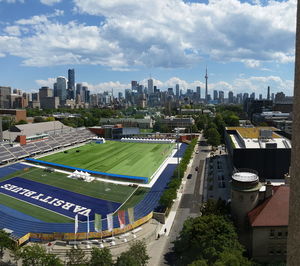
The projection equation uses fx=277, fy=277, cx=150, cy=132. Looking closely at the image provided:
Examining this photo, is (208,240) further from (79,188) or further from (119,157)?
(119,157)

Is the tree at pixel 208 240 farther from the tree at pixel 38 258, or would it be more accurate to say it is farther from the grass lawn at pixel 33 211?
the grass lawn at pixel 33 211

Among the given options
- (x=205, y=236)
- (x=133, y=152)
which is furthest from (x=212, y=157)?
(x=205, y=236)

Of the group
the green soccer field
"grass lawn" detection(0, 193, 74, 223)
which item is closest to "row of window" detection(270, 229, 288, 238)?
the green soccer field

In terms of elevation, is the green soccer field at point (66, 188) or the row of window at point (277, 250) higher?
the row of window at point (277, 250)

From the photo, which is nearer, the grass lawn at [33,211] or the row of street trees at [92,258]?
the row of street trees at [92,258]

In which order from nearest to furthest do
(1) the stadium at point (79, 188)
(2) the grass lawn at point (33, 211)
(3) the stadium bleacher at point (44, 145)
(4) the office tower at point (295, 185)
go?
(4) the office tower at point (295, 185), (1) the stadium at point (79, 188), (2) the grass lawn at point (33, 211), (3) the stadium bleacher at point (44, 145)

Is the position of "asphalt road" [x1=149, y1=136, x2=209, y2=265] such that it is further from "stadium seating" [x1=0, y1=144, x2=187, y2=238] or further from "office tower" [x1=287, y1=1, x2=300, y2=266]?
"office tower" [x1=287, y1=1, x2=300, y2=266]

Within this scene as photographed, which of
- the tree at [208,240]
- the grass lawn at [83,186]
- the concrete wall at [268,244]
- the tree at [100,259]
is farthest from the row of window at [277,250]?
the grass lawn at [83,186]

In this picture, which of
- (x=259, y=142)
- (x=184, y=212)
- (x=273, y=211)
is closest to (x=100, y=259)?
(x=273, y=211)
